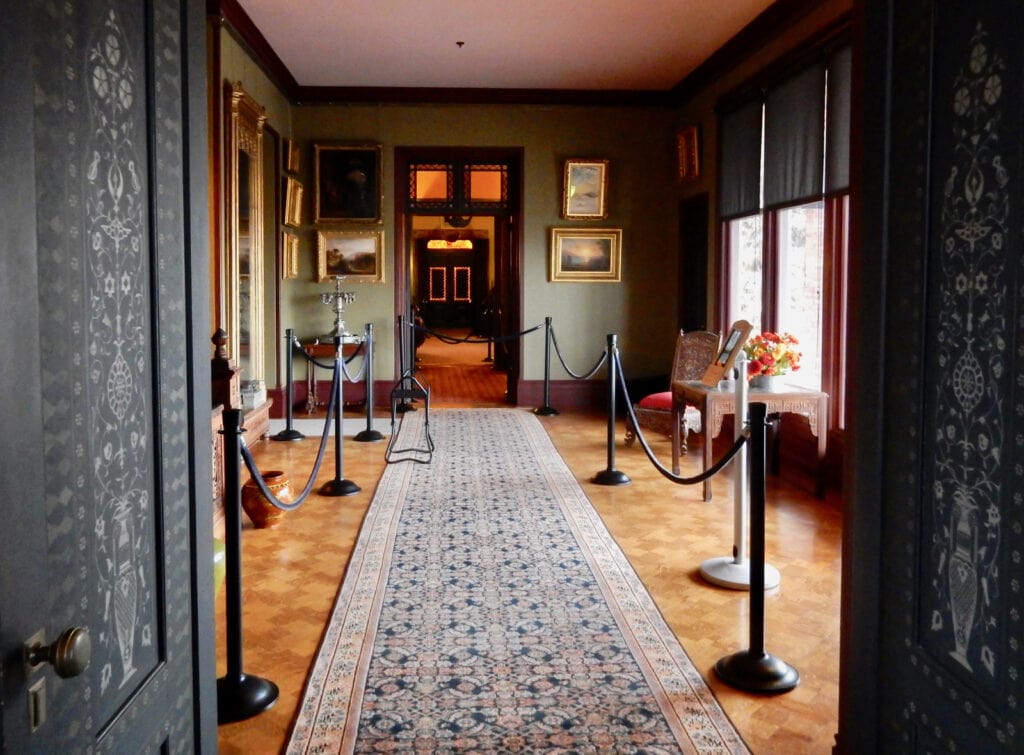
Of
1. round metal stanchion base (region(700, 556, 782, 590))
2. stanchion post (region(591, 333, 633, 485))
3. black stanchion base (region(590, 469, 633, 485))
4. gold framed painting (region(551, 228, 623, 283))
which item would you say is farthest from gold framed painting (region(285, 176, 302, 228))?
round metal stanchion base (region(700, 556, 782, 590))

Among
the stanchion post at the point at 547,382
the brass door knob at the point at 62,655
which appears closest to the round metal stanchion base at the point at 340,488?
the stanchion post at the point at 547,382

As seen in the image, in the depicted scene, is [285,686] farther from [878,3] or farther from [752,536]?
[878,3]

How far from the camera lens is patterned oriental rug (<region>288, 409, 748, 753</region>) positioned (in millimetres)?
A: 3117

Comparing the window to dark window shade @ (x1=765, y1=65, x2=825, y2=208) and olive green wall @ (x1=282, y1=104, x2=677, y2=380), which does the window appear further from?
olive green wall @ (x1=282, y1=104, x2=677, y2=380)

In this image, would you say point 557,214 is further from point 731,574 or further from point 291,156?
point 731,574

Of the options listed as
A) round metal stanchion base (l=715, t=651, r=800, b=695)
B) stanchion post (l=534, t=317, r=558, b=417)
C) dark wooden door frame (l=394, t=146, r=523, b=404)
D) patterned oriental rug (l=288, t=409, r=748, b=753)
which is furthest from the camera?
dark wooden door frame (l=394, t=146, r=523, b=404)

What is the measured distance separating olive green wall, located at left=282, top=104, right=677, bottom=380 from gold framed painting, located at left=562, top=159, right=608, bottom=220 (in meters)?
0.13

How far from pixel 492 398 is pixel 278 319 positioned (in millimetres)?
3264

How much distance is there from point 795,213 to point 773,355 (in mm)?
2128

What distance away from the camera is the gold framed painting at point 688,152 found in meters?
10.4

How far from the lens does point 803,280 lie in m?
7.80

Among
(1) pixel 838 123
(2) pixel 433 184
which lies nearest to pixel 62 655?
(1) pixel 838 123

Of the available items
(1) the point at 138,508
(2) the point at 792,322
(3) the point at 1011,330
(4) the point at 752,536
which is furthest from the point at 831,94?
(1) the point at 138,508

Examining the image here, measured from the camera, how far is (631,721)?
10.5 ft
